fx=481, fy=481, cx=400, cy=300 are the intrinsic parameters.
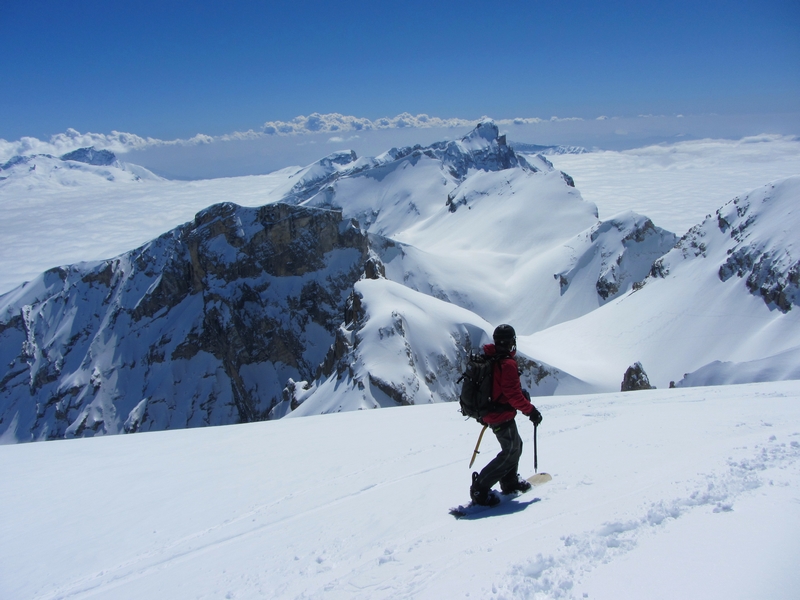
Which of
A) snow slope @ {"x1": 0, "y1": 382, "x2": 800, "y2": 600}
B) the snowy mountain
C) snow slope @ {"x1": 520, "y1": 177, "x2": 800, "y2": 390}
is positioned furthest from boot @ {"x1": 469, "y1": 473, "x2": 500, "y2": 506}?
snow slope @ {"x1": 520, "y1": 177, "x2": 800, "y2": 390}

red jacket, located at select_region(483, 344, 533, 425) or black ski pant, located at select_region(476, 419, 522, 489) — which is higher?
red jacket, located at select_region(483, 344, 533, 425)

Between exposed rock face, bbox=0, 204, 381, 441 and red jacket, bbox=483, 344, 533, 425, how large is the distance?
296ft

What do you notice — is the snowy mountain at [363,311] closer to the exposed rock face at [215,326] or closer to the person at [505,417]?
the exposed rock face at [215,326]

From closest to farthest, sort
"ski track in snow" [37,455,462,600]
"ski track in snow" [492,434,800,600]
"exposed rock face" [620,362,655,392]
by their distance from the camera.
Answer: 1. "ski track in snow" [492,434,800,600]
2. "ski track in snow" [37,455,462,600]
3. "exposed rock face" [620,362,655,392]

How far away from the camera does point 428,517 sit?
20.1 ft

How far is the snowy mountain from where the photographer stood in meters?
46.5

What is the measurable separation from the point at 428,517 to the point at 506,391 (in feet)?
6.23

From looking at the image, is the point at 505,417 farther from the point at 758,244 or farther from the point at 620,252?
the point at 620,252

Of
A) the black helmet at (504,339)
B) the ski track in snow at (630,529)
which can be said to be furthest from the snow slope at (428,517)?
the black helmet at (504,339)

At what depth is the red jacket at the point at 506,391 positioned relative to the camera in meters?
5.98

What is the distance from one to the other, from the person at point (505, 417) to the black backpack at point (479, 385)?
68mm

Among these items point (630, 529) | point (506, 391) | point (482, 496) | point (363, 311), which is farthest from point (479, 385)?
point (363, 311)

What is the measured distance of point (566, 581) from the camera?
157 inches

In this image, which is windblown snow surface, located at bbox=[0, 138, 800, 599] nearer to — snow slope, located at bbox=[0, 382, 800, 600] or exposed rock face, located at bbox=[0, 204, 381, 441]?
snow slope, located at bbox=[0, 382, 800, 600]
